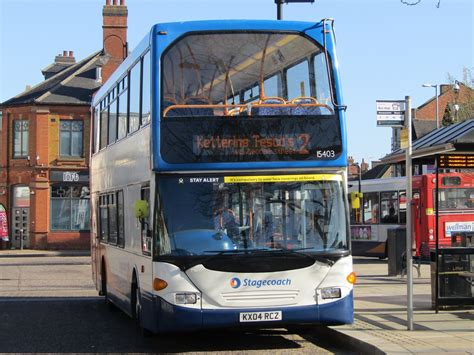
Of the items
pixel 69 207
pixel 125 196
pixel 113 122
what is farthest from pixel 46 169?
pixel 125 196

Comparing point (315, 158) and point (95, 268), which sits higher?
point (315, 158)

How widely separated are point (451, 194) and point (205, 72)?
17060 mm

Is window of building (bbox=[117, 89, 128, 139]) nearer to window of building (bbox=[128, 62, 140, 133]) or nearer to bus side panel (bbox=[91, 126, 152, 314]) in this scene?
bus side panel (bbox=[91, 126, 152, 314])

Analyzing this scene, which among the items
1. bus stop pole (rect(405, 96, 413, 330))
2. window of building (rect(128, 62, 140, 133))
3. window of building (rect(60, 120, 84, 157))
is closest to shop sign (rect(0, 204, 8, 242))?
window of building (rect(60, 120, 84, 157))

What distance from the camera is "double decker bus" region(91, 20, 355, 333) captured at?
9617 millimetres

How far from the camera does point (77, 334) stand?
12242 millimetres

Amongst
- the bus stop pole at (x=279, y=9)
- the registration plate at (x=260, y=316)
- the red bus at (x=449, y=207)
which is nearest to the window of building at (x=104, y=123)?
the bus stop pole at (x=279, y=9)

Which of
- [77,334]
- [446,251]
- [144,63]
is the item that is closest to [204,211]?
[144,63]

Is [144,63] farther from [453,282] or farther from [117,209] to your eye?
[453,282]

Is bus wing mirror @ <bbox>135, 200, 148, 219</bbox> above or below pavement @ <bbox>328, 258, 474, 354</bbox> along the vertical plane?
above

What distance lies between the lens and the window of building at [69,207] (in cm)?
4534

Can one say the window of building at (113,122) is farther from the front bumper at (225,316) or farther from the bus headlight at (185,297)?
the bus headlight at (185,297)

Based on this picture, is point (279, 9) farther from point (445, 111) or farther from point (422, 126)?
point (422, 126)

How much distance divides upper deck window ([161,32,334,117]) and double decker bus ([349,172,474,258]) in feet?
46.6
